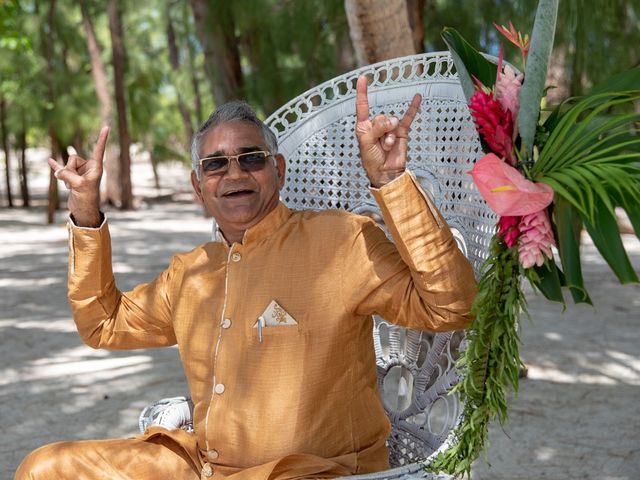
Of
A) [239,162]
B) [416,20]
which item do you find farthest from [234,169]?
[416,20]

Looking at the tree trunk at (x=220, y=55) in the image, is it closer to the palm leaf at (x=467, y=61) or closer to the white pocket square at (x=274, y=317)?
the white pocket square at (x=274, y=317)

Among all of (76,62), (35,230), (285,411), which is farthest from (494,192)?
(76,62)

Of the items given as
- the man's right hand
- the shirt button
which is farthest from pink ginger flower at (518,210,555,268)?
the man's right hand

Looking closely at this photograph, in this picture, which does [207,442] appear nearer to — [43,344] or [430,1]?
[43,344]

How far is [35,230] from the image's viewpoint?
12547 millimetres

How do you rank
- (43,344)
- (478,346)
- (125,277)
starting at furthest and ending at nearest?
(125,277) < (43,344) < (478,346)

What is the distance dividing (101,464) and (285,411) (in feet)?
1.48

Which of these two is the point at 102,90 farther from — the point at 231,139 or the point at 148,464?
the point at 148,464

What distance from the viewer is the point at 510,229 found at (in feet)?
4.88

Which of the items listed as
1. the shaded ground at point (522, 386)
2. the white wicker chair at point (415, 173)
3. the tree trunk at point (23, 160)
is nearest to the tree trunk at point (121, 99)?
the tree trunk at point (23, 160)

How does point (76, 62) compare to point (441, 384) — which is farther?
point (76, 62)

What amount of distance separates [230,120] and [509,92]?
0.73m

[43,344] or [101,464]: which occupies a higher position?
[101,464]

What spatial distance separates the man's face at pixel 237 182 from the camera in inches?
78.0
